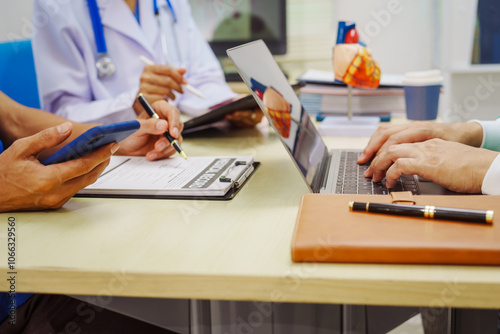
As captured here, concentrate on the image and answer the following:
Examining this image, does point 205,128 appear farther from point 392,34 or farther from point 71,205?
point 392,34

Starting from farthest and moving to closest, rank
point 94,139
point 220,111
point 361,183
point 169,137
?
point 220,111 < point 169,137 < point 361,183 < point 94,139

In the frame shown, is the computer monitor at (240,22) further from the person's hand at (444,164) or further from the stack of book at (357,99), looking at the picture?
the person's hand at (444,164)

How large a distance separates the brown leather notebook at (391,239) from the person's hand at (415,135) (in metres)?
0.30

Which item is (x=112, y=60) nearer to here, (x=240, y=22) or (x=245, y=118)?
(x=245, y=118)

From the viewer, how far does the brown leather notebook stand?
46cm

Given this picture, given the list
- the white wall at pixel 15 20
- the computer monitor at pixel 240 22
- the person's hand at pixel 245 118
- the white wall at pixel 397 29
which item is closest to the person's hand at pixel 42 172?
the person's hand at pixel 245 118

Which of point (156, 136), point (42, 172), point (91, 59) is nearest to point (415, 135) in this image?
point (156, 136)

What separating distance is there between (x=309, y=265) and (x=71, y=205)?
39 cm

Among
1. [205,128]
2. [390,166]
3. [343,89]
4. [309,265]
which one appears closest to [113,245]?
[309,265]

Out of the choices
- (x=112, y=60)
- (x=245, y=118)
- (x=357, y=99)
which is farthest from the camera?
(x=112, y=60)

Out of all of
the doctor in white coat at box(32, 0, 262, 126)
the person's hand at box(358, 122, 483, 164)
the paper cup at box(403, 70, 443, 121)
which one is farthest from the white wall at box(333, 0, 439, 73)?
the person's hand at box(358, 122, 483, 164)

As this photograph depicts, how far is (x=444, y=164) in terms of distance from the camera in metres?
0.69

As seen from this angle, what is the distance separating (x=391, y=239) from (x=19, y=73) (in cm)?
96

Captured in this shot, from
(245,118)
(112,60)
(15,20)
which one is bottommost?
(245,118)
